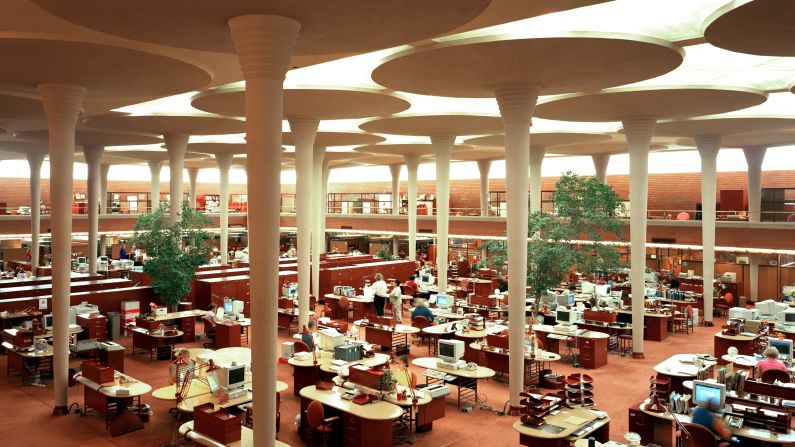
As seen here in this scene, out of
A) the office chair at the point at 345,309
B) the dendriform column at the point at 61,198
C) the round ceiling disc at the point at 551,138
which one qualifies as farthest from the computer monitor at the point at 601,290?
the dendriform column at the point at 61,198

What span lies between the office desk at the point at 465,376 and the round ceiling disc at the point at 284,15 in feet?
24.9

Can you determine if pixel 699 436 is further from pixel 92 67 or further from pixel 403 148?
pixel 403 148

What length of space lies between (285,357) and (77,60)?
7974 millimetres

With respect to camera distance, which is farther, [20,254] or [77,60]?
[20,254]

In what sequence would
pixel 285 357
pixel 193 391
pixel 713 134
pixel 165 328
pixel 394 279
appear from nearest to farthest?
pixel 193 391 → pixel 285 357 → pixel 165 328 → pixel 713 134 → pixel 394 279

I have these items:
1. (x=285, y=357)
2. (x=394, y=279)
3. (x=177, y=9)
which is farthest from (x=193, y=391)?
(x=394, y=279)

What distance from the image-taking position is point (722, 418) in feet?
36.1

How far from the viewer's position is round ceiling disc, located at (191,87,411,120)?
16.2 m

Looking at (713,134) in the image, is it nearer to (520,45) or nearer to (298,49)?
(520,45)

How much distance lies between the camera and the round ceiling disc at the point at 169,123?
21078 millimetres

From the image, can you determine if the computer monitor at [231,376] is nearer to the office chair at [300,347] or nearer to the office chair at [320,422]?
the office chair at [320,422]

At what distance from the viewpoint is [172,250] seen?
23016 millimetres

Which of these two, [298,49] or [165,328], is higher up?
[298,49]

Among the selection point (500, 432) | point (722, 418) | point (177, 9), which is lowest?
point (500, 432)
